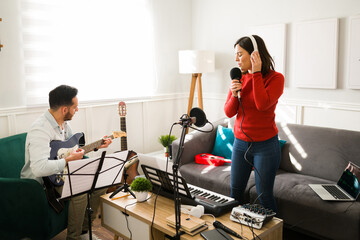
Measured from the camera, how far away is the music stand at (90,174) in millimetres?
1949

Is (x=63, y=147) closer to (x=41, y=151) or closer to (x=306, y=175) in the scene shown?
(x=41, y=151)

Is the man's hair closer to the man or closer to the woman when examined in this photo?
the man

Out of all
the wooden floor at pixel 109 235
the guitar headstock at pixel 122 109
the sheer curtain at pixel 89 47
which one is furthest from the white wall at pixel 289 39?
the guitar headstock at pixel 122 109

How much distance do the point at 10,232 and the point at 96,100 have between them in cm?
166

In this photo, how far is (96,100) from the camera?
3.56m

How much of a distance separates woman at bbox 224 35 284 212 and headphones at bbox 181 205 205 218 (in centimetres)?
39

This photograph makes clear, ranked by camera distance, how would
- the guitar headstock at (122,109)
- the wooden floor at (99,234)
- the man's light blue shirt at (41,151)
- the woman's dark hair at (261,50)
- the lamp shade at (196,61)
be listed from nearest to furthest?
the woman's dark hair at (261,50)
the man's light blue shirt at (41,151)
the wooden floor at (99,234)
the guitar headstock at (122,109)
the lamp shade at (196,61)

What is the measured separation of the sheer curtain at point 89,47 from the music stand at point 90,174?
137 centimetres

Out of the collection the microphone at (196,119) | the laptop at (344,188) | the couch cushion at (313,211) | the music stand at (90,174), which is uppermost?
the microphone at (196,119)

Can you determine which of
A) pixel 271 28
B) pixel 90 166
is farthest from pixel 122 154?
pixel 271 28

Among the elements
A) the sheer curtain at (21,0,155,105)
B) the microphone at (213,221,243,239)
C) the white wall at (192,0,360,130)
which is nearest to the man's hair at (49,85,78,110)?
the sheer curtain at (21,0,155,105)

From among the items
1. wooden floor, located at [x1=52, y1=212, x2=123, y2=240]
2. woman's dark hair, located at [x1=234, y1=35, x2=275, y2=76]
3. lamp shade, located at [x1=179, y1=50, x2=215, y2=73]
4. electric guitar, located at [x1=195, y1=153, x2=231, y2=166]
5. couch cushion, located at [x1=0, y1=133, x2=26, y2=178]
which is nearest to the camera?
woman's dark hair, located at [x1=234, y1=35, x2=275, y2=76]

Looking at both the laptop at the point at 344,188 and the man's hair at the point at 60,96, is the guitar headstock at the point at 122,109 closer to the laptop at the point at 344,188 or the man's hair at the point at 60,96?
the man's hair at the point at 60,96

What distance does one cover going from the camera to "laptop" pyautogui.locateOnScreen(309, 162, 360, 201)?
7.77 ft
